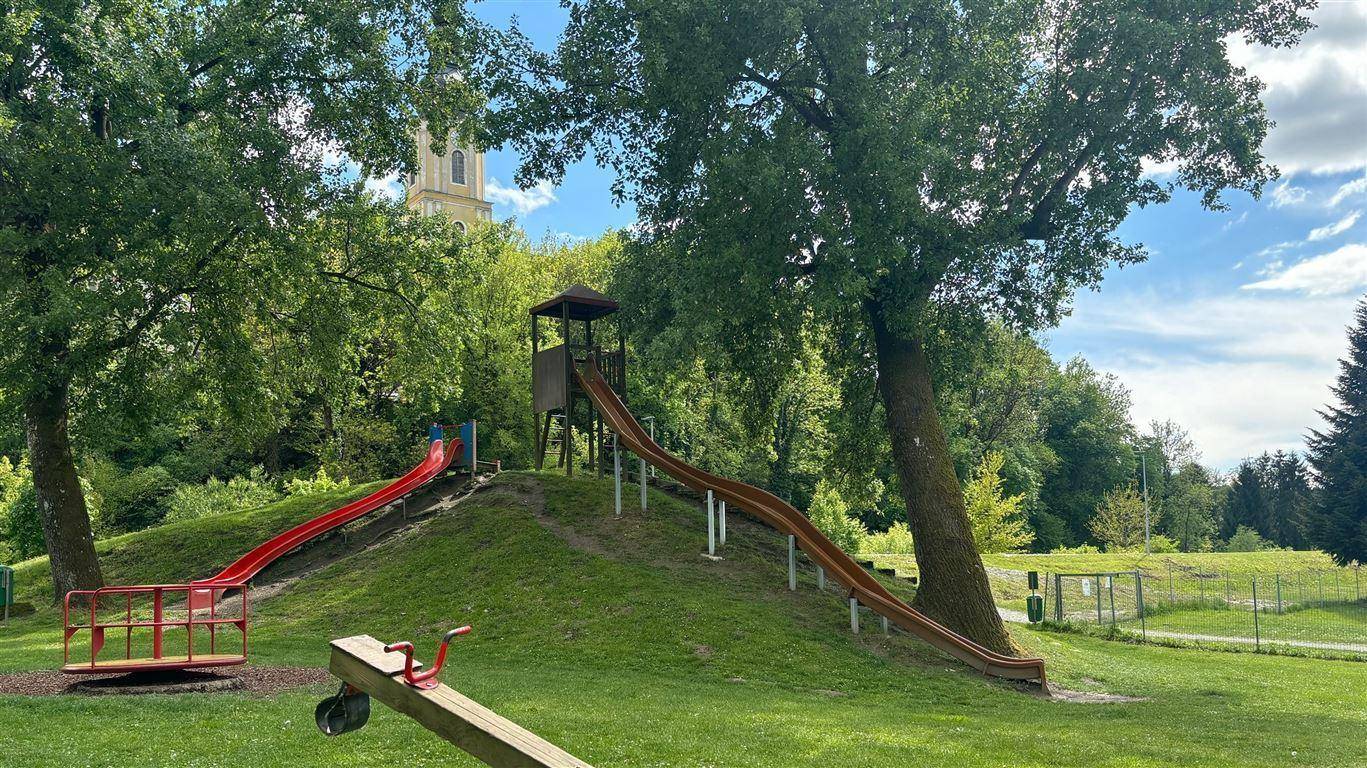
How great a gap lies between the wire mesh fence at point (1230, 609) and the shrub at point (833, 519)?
10.0m

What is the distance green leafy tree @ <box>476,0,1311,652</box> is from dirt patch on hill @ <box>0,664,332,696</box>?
357 inches

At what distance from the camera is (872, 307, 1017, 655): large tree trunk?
18719mm

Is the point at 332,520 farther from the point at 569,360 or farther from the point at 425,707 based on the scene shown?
the point at 425,707

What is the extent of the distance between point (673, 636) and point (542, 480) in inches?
430

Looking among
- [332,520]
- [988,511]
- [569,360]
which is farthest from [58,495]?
[988,511]

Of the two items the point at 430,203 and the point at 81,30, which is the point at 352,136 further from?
the point at 430,203

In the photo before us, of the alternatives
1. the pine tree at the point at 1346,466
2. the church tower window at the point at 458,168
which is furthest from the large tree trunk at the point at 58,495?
the church tower window at the point at 458,168

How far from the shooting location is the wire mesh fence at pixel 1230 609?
27000 mm

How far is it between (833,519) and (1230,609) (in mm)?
17301

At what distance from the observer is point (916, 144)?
16.7m

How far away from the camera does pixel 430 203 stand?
296 feet

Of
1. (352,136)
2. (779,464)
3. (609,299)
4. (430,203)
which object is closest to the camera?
(352,136)

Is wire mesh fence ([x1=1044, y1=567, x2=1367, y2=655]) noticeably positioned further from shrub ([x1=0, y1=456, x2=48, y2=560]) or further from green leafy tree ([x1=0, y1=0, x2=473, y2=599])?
shrub ([x1=0, y1=456, x2=48, y2=560])

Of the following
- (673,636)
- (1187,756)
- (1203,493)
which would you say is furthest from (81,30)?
(1203,493)
